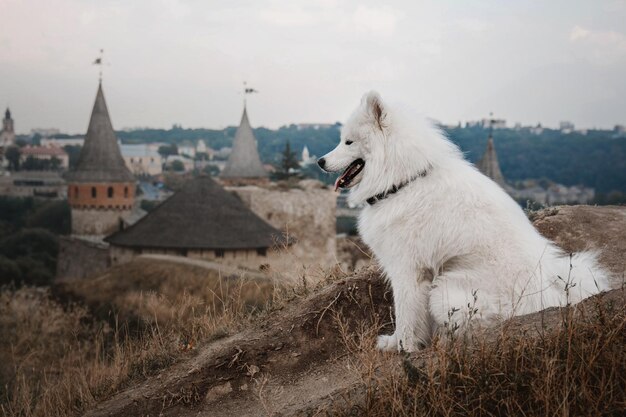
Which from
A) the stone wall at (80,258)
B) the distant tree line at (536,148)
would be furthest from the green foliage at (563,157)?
the stone wall at (80,258)

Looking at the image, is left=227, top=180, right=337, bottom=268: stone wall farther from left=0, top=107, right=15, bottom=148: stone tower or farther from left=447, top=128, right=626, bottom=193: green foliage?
left=0, top=107, right=15, bottom=148: stone tower

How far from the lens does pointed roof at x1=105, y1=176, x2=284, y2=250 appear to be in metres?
32.0

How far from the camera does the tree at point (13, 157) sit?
85269 mm

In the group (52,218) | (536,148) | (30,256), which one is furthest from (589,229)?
(536,148)

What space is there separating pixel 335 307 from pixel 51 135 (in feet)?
333

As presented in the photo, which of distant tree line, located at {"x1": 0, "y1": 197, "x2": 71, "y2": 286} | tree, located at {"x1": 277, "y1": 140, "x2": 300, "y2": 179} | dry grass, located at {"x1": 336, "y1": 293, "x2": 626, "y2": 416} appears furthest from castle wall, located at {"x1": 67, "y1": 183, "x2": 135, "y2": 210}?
dry grass, located at {"x1": 336, "y1": 293, "x2": 626, "y2": 416}

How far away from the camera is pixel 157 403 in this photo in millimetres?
4859

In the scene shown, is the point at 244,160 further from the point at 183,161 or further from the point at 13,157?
the point at 183,161

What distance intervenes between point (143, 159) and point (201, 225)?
7151 centimetres

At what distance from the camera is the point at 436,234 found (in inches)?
170

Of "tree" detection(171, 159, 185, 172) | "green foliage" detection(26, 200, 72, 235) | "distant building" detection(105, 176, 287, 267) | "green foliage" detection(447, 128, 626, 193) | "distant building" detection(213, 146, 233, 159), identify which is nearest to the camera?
"distant building" detection(105, 176, 287, 267)

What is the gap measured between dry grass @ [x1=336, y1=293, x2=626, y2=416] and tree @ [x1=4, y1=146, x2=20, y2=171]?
88742mm

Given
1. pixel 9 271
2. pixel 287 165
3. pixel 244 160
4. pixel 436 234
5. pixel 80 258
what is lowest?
pixel 9 271

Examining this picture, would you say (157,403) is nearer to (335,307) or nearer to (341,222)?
(335,307)
